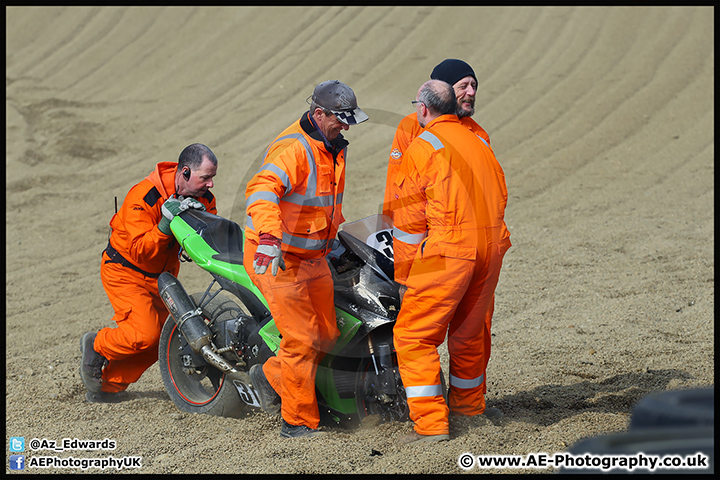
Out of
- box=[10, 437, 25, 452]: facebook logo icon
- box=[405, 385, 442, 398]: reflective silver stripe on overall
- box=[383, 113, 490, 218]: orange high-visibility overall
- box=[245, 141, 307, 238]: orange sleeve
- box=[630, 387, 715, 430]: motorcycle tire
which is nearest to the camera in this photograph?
box=[630, 387, 715, 430]: motorcycle tire

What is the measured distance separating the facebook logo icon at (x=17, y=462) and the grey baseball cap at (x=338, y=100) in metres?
2.55

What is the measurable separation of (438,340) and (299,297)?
0.77 m

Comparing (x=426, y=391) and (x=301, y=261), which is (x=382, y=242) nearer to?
(x=301, y=261)

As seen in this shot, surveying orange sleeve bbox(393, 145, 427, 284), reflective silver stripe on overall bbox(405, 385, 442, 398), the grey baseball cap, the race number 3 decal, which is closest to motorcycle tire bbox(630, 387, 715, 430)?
reflective silver stripe on overall bbox(405, 385, 442, 398)

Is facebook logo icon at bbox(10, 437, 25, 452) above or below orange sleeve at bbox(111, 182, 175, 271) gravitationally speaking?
below

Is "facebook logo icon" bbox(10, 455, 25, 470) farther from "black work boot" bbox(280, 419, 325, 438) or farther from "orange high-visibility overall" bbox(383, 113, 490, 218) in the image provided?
"orange high-visibility overall" bbox(383, 113, 490, 218)

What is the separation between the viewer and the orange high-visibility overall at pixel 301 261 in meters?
4.10

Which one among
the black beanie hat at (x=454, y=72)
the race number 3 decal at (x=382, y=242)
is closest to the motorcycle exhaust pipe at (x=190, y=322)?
the race number 3 decal at (x=382, y=242)

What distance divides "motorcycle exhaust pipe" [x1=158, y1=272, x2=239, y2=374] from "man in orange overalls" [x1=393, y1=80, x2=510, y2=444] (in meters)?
1.23

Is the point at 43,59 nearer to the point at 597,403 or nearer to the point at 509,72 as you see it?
the point at 509,72

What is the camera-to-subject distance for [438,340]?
4.08 meters

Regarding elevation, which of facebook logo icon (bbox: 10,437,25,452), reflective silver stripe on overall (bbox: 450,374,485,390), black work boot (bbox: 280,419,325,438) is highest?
reflective silver stripe on overall (bbox: 450,374,485,390)

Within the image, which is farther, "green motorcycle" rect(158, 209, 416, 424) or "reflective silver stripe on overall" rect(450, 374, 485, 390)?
"reflective silver stripe on overall" rect(450, 374, 485, 390)

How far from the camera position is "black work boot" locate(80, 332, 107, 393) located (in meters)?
5.32
